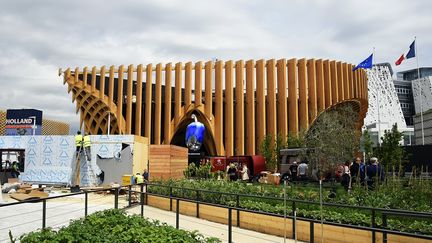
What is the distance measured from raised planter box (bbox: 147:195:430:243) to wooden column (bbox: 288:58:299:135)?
30.6 metres

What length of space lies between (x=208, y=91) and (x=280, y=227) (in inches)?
1359

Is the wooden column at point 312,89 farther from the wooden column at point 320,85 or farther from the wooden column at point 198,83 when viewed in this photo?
the wooden column at point 198,83

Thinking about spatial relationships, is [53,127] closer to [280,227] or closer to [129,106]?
[129,106]

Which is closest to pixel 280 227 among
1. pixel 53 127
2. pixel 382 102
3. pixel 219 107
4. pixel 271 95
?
pixel 271 95

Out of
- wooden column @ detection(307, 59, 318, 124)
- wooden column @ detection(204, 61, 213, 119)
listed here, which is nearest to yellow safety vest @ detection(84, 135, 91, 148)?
wooden column @ detection(204, 61, 213, 119)

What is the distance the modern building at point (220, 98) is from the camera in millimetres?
42594

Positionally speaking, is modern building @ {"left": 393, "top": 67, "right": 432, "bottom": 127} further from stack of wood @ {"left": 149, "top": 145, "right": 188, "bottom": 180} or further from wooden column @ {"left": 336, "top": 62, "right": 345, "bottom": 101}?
stack of wood @ {"left": 149, "top": 145, "right": 188, "bottom": 180}

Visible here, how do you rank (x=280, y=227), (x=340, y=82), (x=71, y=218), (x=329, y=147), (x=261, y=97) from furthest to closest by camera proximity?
(x=340, y=82), (x=261, y=97), (x=329, y=147), (x=71, y=218), (x=280, y=227)

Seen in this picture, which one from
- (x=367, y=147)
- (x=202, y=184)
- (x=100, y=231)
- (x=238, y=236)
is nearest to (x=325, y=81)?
(x=367, y=147)

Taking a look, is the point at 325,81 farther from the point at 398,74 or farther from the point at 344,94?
the point at 398,74

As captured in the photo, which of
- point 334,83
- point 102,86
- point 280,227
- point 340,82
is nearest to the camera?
point 280,227

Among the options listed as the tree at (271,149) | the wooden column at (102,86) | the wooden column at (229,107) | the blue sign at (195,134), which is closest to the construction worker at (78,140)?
the tree at (271,149)

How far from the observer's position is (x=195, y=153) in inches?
1735

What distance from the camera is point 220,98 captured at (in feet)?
142
